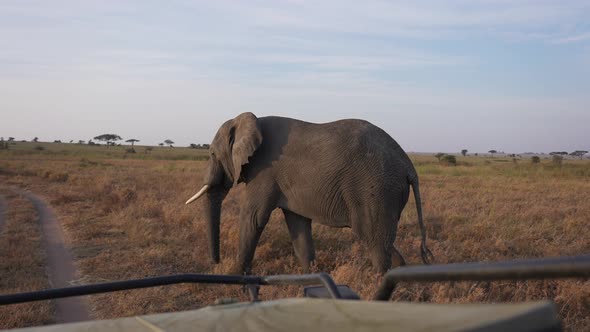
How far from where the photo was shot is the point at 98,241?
9836 millimetres

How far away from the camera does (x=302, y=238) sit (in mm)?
7355

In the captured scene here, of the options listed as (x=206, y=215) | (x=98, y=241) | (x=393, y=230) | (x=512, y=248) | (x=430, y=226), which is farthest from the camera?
(x=430, y=226)

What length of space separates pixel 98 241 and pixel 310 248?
172 inches

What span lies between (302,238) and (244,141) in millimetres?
1445

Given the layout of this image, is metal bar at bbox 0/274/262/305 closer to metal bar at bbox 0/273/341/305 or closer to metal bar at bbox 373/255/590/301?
metal bar at bbox 0/273/341/305

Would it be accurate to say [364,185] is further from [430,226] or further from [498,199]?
[498,199]

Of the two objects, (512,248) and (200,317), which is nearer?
(200,317)

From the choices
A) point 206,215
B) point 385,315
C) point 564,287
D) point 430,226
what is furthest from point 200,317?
point 430,226

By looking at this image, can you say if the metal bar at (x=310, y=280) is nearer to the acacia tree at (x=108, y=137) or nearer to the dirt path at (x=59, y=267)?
the dirt path at (x=59, y=267)

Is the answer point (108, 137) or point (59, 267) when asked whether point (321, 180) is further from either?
point (108, 137)

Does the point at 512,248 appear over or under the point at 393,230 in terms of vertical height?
under

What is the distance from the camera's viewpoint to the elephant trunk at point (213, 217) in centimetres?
778

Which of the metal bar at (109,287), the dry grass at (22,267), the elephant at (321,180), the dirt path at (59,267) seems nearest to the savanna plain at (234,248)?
the dry grass at (22,267)

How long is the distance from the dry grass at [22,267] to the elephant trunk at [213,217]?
82.7 inches
